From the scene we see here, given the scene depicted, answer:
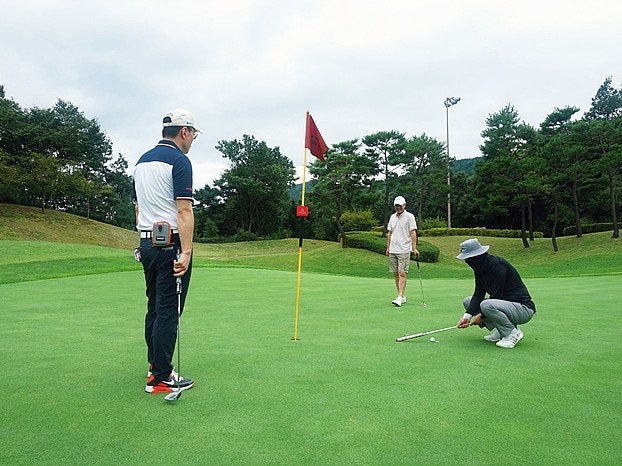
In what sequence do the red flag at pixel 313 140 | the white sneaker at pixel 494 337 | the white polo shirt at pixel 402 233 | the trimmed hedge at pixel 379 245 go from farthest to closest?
the trimmed hedge at pixel 379 245 < the white polo shirt at pixel 402 233 < the red flag at pixel 313 140 < the white sneaker at pixel 494 337

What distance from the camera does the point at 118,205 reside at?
60625mm

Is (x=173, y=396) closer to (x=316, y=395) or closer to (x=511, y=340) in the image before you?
(x=316, y=395)

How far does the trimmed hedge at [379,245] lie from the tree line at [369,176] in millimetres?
1069

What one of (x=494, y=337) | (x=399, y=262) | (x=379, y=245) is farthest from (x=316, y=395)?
(x=379, y=245)

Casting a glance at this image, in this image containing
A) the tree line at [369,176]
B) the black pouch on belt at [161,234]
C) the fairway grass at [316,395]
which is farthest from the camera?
the tree line at [369,176]

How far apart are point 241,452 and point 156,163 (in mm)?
2197

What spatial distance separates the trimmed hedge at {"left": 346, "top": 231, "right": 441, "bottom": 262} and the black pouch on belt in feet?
92.1

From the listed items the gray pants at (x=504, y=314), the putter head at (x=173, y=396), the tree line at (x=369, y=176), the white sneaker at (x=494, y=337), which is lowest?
the white sneaker at (x=494, y=337)

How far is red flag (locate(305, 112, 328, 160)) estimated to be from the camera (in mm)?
5992

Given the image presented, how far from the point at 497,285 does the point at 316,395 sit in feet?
9.42

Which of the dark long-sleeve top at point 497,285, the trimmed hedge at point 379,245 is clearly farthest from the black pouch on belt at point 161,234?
the trimmed hedge at point 379,245

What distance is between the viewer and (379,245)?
33.3 metres

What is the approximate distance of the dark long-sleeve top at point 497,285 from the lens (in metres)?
5.30

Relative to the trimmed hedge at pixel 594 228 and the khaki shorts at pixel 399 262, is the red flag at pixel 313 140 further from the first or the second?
the trimmed hedge at pixel 594 228
